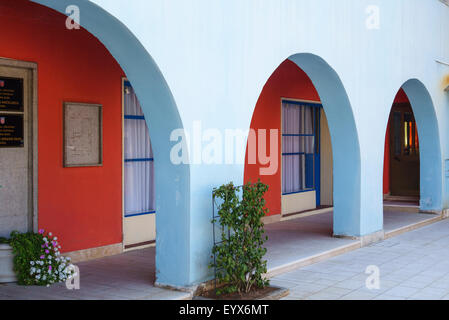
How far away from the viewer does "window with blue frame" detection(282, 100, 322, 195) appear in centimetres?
1102

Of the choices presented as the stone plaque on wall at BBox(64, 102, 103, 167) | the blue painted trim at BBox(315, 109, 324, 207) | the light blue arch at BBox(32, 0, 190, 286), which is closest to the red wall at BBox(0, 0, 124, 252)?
the stone plaque on wall at BBox(64, 102, 103, 167)

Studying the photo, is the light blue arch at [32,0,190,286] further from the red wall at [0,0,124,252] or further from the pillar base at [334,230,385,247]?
the pillar base at [334,230,385,247]

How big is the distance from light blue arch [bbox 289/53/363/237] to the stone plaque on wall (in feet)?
9.89

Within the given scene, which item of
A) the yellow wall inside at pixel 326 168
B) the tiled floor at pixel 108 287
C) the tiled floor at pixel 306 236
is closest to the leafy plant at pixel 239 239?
the tiled floor at pixel 108 287

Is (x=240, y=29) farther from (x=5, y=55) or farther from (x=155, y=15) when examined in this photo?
(x=5, y=55)

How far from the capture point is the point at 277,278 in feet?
20.6

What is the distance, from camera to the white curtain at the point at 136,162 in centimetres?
756

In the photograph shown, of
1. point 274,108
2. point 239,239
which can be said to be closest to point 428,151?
point 274,108

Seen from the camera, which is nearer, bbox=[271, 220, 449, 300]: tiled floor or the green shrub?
the green shrub

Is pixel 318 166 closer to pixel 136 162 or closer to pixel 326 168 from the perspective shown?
pixel 326 168

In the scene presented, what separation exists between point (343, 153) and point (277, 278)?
2775 mm

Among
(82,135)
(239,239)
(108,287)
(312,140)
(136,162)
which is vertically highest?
(312,140)

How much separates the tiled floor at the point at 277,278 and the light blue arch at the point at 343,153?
0.35 meters

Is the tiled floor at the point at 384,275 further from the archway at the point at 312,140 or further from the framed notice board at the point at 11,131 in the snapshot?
the framed notice board at the point at 11,131
